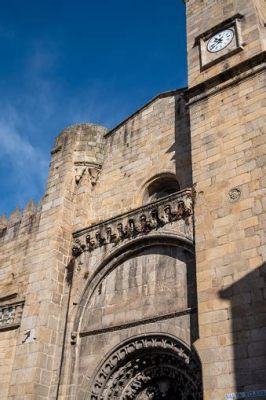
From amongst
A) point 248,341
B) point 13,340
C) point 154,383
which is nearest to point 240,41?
point 248,341

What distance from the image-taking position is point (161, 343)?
8.93 metres

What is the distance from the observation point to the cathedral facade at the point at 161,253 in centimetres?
796

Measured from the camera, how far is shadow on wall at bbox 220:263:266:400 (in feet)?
23.0

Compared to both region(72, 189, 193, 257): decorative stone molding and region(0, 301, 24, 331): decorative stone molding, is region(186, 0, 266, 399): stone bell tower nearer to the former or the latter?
region(72, 189, 193, 257): decorative stone molding

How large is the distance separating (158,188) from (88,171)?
2.18 meters

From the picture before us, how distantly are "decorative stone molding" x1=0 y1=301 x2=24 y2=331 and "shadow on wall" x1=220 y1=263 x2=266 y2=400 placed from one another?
17.7ft

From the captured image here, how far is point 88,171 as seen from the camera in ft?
42.8

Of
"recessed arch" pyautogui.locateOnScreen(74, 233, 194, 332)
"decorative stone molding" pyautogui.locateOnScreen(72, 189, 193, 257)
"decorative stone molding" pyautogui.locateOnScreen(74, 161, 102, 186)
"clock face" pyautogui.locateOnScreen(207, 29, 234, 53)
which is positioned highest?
"clock face" pyautogui.locateOnScreen(207, 29, 234, 53)

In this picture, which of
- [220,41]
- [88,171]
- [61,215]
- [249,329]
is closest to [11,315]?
[61,215]

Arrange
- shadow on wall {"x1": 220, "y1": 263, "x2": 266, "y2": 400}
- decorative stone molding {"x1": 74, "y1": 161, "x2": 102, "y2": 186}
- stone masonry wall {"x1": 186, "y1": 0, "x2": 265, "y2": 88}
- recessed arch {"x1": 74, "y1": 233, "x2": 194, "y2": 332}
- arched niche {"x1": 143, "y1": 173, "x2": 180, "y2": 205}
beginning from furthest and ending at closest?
decorative stone molding {"x1": 74, "y1": 161, "x2": 102, "y2": 186} → arched niche {"x1": 143, "y1": 173, "x2": 180, "y2": 205} → stone masonry wall {"x1": 186, "y1": 0, "x2": 265, "y2": 88} → recessed arch {"x1": 74, "y1": 233, "x2": 194, "y2": 332} → shadow on wall {"x1": 220, "y1": 263, "x2": 266, "y2": 400}

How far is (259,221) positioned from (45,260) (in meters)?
5.48

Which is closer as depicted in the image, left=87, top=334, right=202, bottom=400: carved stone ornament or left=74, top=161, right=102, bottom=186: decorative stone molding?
left=87, top=334, right=202, bottom=400: carved stone ornament

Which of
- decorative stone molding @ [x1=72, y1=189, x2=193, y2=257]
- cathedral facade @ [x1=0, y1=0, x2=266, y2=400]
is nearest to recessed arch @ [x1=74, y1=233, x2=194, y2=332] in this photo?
cathedral facade @ [x1=0, y1=0, x2=266, y2=400]

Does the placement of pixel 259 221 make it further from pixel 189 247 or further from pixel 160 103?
pixel 160 103
